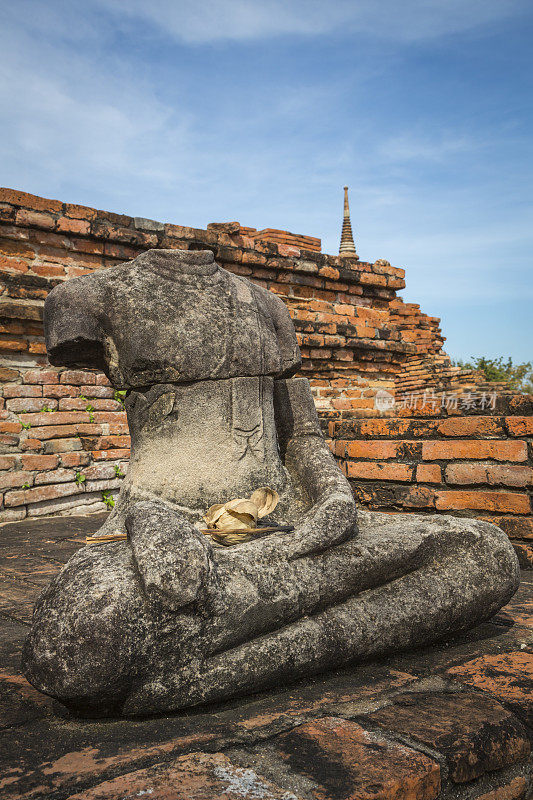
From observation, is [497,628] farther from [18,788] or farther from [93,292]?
[93,292]

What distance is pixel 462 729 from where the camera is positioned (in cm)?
132

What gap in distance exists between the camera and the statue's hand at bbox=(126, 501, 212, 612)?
4.63 feet

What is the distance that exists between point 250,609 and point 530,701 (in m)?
0.72

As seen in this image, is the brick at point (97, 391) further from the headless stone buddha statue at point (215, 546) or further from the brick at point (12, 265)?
the headless stone buddha statue at point (215, 546)

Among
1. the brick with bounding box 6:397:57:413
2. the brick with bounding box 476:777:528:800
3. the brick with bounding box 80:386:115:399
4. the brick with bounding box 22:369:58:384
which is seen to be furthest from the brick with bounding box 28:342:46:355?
the brick with bounding box 476:777:528:800

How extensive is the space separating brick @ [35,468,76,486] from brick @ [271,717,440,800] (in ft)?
12.7

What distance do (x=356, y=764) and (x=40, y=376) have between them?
14.1ft

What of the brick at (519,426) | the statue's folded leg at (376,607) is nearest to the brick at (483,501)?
the brick at (519,426)

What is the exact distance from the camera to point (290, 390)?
7.97 feet

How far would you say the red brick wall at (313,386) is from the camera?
3.07m

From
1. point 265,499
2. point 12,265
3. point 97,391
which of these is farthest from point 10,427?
point 265,499

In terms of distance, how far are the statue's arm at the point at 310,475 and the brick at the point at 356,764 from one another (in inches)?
19.2

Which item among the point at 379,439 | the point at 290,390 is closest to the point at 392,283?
the point at 379,439

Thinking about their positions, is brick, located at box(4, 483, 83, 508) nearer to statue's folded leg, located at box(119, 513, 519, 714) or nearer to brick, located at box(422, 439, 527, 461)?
brick, located at box(422, 439, 527, 461)
